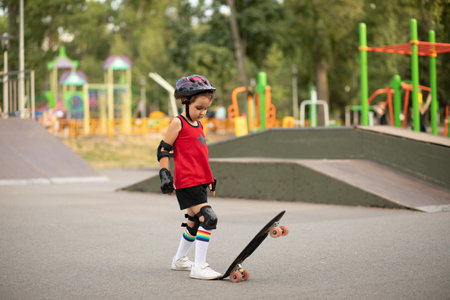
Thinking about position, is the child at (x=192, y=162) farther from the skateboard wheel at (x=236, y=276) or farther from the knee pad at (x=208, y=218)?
the skateboard wheel at (x=236, y=276)

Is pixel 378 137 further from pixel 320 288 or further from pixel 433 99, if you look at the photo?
pixel 320 288

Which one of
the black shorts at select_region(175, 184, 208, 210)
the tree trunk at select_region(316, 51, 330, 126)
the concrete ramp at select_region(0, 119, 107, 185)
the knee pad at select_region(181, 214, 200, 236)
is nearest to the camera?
the black shorts at select_region(175, 184, 208, 210)

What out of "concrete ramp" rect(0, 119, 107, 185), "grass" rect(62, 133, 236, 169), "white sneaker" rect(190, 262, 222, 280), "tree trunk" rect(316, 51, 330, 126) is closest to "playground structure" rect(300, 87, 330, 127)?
"concrete ramp" rect(0, 119, 107, 185)

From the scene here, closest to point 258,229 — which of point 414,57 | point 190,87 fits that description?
point 190,87

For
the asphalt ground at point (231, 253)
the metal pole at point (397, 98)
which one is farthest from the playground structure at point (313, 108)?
the asphalt ground at point (231, 253)

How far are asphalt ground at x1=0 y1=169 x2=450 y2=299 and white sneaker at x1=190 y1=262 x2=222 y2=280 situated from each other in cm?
10

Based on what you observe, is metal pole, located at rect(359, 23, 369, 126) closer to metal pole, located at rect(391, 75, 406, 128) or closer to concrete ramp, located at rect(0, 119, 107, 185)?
metal pole, located at rect(391, 75, 406, 128)

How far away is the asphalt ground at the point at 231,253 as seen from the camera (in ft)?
15.6

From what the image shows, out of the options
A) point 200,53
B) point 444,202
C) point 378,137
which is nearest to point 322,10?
point 200,53

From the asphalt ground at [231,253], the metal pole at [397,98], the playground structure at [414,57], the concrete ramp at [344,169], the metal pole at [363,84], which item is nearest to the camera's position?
the asphalt ground at [231,253]

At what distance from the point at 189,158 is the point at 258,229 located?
9.58ft

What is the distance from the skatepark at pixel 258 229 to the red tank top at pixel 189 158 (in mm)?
795

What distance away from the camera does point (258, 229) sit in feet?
26.4

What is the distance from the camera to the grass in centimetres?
2596
